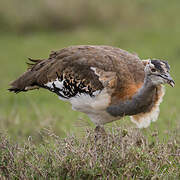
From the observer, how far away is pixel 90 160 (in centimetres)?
388

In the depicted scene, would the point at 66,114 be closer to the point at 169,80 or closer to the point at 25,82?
the point at 25,82

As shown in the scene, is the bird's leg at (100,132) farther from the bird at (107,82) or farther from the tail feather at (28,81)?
the tail feather at (28,81)

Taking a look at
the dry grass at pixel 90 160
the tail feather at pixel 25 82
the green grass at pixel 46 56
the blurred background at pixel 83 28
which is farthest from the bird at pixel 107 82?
the blurred background at pixel 83 28

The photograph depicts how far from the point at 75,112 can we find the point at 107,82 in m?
2.77

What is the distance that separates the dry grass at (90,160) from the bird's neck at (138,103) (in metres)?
0.40

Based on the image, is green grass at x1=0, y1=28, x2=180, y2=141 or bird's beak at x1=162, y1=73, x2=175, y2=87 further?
green grass at x1=0, y1=28, x2=180, y2=141

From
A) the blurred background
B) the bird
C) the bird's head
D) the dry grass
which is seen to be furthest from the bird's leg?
the blurred background

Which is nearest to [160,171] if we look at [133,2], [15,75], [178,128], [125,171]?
[125,171]

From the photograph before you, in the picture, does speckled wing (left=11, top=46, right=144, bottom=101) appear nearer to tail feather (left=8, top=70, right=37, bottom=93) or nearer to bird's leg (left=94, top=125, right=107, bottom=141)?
tail feather (left=8, top=70, right=37, bottom=93)

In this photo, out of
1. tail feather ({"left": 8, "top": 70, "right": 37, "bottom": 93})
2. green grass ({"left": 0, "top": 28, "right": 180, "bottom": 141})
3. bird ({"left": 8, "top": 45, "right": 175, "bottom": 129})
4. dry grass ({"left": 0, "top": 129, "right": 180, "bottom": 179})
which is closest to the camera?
dry grass ({"left": 0, "top": 129, "right": 180, "bottom": 179})

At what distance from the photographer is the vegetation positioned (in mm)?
3984

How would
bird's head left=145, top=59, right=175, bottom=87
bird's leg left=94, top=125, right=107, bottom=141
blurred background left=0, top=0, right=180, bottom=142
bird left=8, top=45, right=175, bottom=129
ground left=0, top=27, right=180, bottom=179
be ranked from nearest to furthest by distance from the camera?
ground left=0, top=27, right=180, bottom=179
bird's head left=145, top=59, right=175, bottom=87
bird's leg left=94, top=125, right=107, bottom=141
bird left=8, top=45, right=175, bottom=129
blurred background left=0, top=0, right=180, bottom=142

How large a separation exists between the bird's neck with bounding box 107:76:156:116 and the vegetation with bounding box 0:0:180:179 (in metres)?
0.16

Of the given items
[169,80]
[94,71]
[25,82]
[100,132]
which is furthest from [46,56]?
[169,80]
